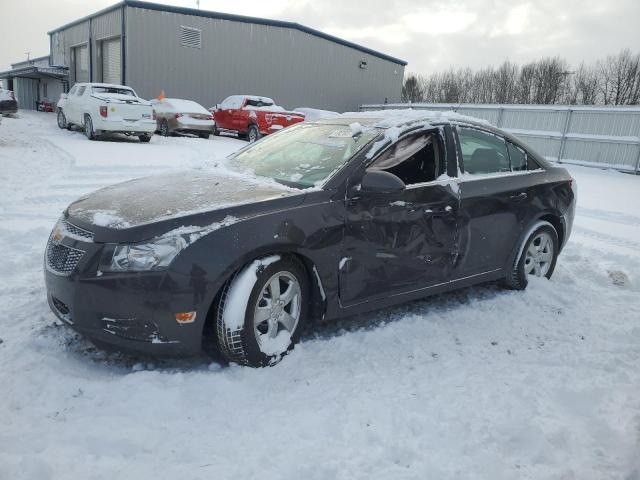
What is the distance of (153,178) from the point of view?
3863 millimetres

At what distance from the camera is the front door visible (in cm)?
343

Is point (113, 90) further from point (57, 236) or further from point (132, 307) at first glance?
point (132, 307)

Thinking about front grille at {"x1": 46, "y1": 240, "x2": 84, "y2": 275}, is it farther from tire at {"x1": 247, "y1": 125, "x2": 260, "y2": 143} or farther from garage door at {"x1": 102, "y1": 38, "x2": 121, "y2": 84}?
garage door at {"x1": 102, "y1": 38, "x2": 121, "y2": 84}

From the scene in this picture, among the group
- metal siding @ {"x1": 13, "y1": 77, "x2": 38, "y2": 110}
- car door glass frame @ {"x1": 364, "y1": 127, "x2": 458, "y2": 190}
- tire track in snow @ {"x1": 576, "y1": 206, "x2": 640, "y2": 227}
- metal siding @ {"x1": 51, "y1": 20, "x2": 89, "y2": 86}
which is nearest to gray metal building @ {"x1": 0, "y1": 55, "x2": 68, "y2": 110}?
metal siding @ {"x1": 13, "y1": 77, "x2": 38, "y2": 110}

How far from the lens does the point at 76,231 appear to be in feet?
10.0

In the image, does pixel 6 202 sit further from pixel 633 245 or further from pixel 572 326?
pixel 633 245

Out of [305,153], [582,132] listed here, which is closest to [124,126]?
[305,153]

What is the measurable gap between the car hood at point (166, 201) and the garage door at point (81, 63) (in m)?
27.1

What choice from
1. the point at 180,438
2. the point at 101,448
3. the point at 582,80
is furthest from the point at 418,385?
the point at 582,80

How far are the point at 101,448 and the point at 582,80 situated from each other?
44906 mm

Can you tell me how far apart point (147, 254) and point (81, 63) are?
97.3ft

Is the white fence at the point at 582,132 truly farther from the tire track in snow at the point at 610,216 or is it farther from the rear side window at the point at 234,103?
the rear side window at the point at 234,103

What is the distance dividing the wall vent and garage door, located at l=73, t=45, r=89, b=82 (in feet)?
20.5

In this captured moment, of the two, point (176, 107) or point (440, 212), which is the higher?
point (176, 107)
